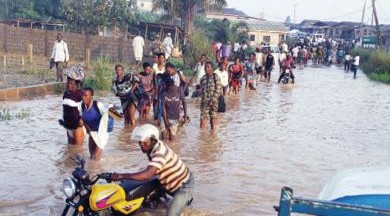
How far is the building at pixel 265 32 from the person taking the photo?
58688 mm

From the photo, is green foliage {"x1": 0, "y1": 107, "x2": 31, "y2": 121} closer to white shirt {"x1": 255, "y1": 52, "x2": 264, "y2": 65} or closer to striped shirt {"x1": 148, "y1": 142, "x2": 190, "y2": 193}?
striped shirt {"x1": 148, "y1": 142, "x2": 190, "y2": 193}

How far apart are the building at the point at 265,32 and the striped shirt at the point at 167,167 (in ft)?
173

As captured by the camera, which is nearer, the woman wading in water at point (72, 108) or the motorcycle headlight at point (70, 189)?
the motorcycle headlight at point (70, 189)

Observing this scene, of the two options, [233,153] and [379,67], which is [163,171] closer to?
[233,153]

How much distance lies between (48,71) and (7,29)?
7330 millimetres

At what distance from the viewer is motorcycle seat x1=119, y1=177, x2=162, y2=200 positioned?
5.63 meters

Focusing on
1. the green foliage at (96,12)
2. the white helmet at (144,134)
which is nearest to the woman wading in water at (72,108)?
the white helmet at (144,134)

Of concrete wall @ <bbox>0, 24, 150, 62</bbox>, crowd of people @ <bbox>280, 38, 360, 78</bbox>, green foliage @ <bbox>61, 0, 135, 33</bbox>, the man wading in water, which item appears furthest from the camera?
crowd of people @ <bbox>280, 38, 360, 78</bbox>

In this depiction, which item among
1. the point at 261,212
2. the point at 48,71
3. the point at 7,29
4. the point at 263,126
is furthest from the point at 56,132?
the point at 7,29

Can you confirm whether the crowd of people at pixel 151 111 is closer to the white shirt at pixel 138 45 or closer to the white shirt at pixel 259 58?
the white shirt at pixel 138 45

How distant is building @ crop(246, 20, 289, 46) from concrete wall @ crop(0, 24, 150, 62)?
1310 inches

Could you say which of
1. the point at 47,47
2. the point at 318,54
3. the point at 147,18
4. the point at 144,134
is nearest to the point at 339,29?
the point at 147,18

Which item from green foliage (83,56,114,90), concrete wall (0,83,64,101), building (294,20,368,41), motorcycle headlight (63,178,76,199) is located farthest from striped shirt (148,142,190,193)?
building (294,20,368,41)

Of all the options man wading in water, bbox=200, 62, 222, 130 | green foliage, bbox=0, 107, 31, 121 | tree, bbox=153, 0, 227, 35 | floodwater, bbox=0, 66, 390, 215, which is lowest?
floodwater, bbox=0, 66, 390, 215
